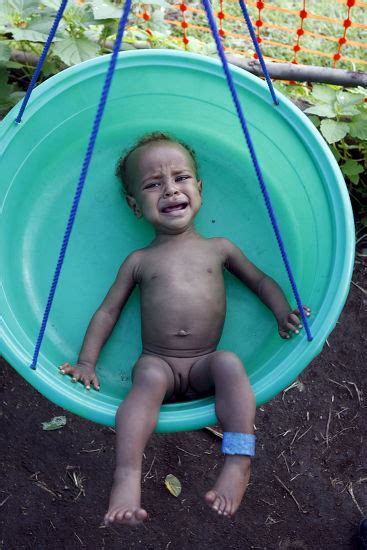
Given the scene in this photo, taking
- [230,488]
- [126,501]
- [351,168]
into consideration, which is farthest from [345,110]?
[126,501]

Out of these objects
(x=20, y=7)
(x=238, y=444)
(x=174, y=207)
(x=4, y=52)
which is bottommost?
(x=238, y=444)

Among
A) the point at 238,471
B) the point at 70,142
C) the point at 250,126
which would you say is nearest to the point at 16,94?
the point at 70,142

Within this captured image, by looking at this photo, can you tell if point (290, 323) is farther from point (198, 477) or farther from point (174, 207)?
point (198, 477)

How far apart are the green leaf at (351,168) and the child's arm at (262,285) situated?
65 centimetres

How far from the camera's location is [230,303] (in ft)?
7.75

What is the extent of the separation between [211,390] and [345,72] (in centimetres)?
145

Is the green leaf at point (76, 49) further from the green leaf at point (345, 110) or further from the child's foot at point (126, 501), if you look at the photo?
the child's foot at point (126, 501)

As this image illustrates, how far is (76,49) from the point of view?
2.51 metres

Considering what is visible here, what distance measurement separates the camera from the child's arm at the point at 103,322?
2.07 metres

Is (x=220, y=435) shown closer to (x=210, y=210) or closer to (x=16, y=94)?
(x=210, y=210)

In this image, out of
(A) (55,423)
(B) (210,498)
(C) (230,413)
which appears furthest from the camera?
(A) (55,423)

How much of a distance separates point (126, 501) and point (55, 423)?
0.75 meters

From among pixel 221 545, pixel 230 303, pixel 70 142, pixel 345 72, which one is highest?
pixel 345 72

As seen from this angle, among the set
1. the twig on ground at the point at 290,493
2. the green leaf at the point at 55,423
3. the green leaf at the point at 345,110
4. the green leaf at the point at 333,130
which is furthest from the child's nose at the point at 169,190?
the twig on ground at the point at 290,493
